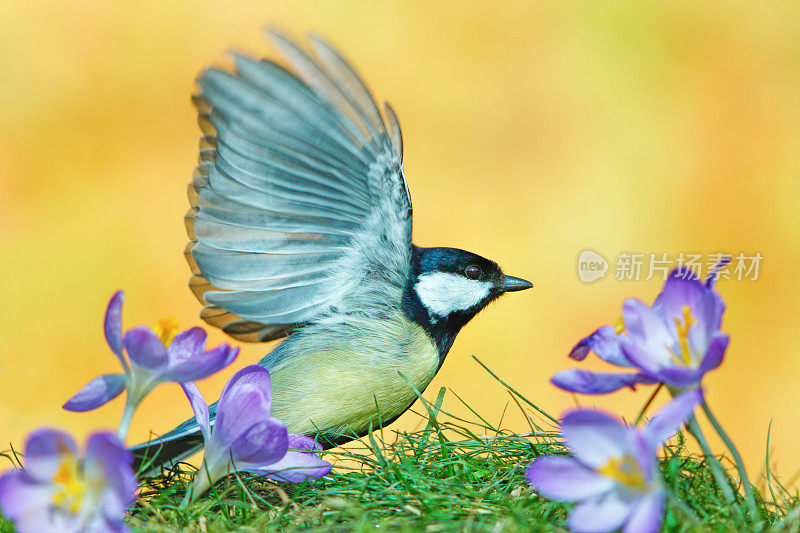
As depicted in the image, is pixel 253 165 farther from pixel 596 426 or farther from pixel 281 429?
pixel 596 426

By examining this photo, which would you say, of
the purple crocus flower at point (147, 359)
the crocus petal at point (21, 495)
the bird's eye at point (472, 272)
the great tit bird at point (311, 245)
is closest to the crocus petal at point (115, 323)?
the purple crocus flower at point (147, 359)

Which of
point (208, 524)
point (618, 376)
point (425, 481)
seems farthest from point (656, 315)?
point (208, 524)

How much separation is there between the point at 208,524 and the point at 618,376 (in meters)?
0.34

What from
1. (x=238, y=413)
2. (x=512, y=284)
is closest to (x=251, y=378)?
(x=238, y=413)

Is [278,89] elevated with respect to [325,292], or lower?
elevated

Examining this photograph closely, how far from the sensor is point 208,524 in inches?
24.0

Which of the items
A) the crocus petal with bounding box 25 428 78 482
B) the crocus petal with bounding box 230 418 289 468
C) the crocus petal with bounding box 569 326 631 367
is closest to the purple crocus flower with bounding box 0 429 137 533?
the crocus petal with bounding box 25 428 78 482

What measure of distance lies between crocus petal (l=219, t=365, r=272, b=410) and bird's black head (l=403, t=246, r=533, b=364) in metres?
0.31

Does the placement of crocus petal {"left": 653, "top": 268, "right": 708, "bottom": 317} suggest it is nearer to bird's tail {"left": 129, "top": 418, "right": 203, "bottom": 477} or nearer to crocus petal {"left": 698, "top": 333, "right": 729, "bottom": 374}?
crocus petal {"left": 698, "top": 333, "right": 729, "bottom": 374}

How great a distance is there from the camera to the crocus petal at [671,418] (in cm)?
45

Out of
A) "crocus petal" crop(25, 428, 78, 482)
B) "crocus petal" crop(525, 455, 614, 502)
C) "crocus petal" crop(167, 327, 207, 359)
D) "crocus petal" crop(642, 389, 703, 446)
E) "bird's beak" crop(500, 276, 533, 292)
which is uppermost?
"bird's beak" crop(500, 276, 533, 292)

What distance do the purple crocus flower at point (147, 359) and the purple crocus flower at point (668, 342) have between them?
244 millimetres

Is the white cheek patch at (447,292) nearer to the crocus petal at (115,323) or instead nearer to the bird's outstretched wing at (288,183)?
the bird's outstretched wing at (288,183)

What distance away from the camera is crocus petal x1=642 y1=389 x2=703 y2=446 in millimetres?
454
